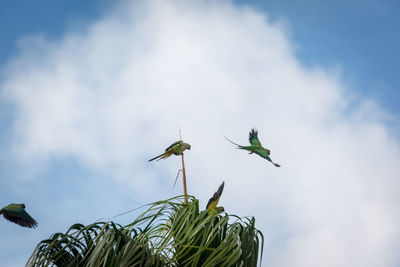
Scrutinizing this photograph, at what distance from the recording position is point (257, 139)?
4742 millimetres

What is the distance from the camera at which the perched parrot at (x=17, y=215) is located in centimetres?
395

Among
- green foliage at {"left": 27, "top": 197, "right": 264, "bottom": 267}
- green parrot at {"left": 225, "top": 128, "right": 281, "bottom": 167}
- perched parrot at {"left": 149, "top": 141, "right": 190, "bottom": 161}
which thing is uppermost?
green parrot at {"left": 225, "top": 128, "right": 281, "bottom": 167}

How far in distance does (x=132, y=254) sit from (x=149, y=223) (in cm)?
46

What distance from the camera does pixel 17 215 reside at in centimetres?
396

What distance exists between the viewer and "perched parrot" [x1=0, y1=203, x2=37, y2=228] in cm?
395

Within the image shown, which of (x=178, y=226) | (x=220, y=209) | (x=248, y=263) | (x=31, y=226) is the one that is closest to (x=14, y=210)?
(x=31, y=226)

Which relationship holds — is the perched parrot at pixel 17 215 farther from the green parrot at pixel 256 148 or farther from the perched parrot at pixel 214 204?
the green parrot at pixel 256 148

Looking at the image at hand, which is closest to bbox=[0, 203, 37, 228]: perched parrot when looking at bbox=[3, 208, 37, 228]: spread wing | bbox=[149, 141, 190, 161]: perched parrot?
bbox=[3, 208, 37, 228]: spread wing

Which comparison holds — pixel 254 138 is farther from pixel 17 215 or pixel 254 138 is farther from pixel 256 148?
pixel 17 215

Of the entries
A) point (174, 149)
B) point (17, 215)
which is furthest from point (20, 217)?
point (174, 149)

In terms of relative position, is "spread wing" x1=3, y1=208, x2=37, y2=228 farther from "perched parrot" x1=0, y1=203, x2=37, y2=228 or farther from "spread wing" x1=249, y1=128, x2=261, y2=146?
"spread wing" x1=249, y1=128, x2=261, y2=146

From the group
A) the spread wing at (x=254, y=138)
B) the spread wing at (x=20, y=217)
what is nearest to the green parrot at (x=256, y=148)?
the spread wing at (x=254, y=138)

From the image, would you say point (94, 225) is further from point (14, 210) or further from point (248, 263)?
point (248, 263)

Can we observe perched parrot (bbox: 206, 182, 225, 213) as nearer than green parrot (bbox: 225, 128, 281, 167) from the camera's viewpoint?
Yes
